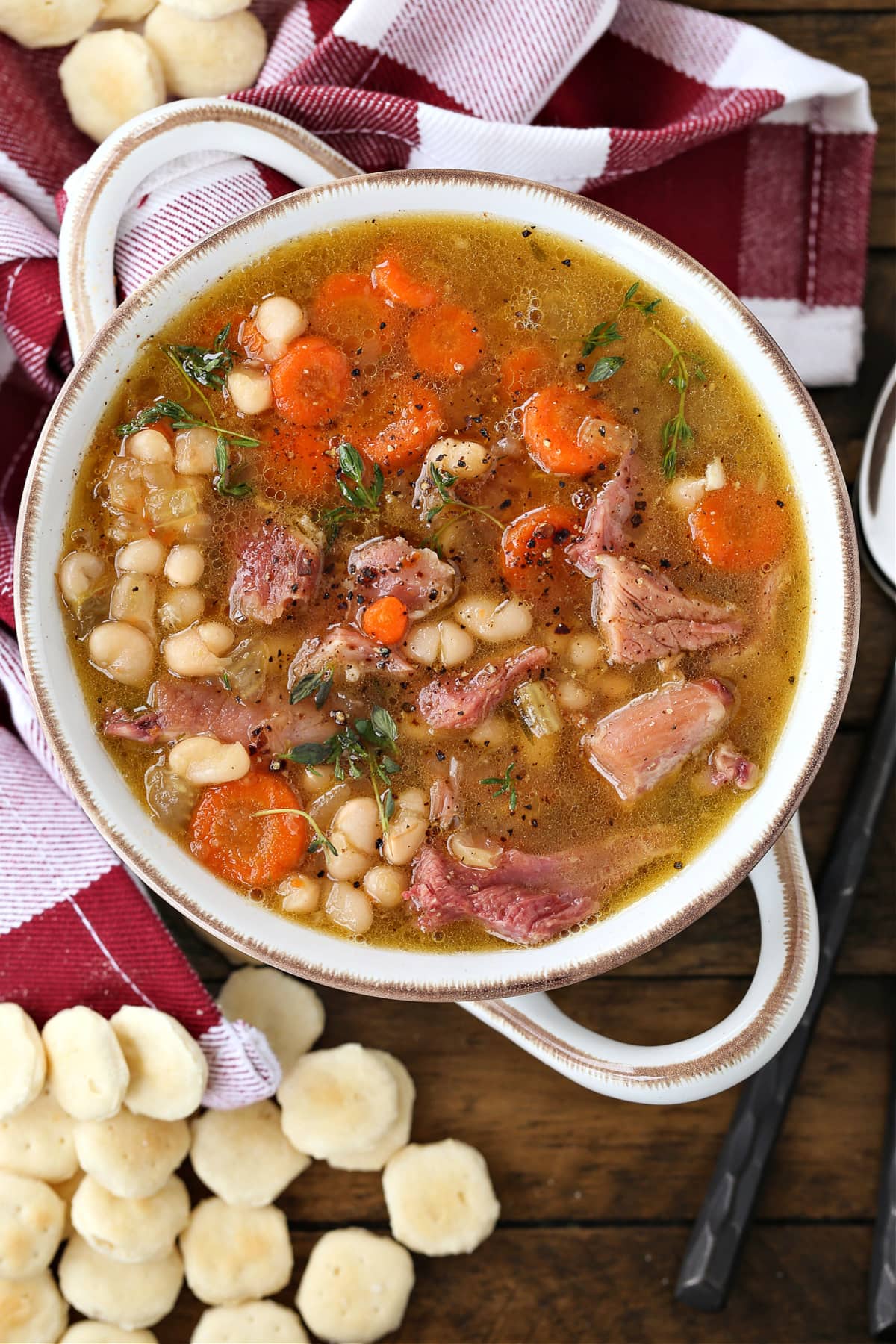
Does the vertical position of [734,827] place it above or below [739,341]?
below

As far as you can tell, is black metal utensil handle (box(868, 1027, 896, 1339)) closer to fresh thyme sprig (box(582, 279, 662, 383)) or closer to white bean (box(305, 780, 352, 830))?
white bean (box(305, 780, 352, 830))

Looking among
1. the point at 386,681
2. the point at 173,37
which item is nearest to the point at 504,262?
the point at 386,681

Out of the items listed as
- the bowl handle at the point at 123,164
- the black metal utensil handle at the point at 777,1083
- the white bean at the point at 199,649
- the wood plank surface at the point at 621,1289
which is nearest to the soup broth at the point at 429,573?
the white bean at the point at 199,649

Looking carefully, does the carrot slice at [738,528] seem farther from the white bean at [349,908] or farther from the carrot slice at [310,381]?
the white bean at [349,908]

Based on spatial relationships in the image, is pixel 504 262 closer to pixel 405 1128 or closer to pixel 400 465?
pixel 400 465

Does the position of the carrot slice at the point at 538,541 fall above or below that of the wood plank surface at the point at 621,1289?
above
